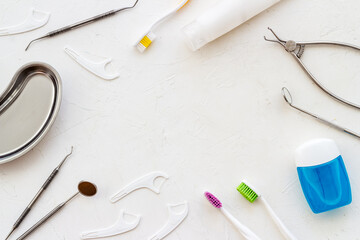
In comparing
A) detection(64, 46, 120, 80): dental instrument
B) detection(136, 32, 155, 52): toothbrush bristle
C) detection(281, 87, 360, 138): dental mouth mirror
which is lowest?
detection(281, 87, 360, 138): dental mouth mirror

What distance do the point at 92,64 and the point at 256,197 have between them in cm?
48

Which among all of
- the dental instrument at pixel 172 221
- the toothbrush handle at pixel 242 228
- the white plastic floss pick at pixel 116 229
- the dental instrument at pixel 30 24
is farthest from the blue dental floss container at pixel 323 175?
the dental instrument at pixel 30 24

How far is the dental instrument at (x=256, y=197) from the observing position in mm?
741

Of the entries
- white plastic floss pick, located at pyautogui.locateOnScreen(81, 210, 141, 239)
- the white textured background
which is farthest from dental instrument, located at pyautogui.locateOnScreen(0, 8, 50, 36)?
white plastic floss pick, located at pyautogui.locateOnScreen(81, 210, 141, 239)

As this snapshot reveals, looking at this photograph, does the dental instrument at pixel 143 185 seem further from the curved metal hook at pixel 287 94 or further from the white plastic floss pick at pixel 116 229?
the curved metal hook at pixel 287 94

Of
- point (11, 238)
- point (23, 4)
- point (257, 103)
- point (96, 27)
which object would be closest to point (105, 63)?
point (96, 27)

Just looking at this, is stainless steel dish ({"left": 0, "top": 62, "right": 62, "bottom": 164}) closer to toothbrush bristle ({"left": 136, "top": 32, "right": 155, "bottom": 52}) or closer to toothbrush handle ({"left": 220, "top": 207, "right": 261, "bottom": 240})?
toothbrush bristle ({"left": 136, "top": 32, "right": 155, "bottom": 52})

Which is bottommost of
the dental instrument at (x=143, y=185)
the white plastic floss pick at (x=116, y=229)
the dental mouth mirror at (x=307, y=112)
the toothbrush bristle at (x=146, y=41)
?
the white plastic floss pick at (x=116, y=229)

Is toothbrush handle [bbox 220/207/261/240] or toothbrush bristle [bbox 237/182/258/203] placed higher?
toothbrush bristle [bbox 237/182/258/203]

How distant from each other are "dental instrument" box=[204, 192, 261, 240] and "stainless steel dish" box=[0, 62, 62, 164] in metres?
0.39

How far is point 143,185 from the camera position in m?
0.76

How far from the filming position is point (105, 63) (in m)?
0.76

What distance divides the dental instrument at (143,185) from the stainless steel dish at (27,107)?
8.6 inches

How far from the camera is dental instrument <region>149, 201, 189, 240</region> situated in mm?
761
